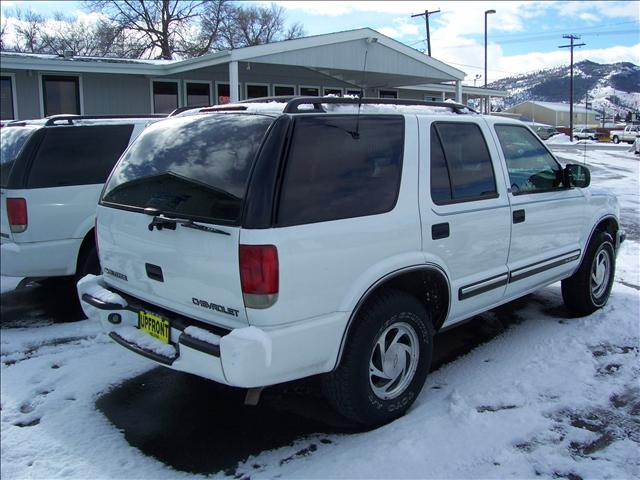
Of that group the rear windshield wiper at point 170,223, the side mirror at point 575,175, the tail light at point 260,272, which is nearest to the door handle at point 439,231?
the tail light at point 260,272

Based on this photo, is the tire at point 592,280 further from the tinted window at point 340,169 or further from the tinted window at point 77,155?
the tinted window at point 77,155

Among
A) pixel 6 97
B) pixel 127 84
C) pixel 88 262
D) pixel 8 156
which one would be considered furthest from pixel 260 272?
pixel 127 84

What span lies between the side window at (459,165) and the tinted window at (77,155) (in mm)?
3624

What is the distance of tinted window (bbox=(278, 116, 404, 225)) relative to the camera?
117 inches

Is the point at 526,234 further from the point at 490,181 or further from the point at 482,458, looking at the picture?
the point at 482,458

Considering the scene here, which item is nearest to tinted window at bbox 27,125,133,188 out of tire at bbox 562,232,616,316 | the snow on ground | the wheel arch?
the snow on ground

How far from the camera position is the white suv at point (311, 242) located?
2.88 m

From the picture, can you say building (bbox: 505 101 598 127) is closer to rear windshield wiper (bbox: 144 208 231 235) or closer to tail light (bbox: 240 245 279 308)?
rear windshield wiper (bbox: 144 208 231 235)

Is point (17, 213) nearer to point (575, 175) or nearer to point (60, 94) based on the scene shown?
point (575, 175)

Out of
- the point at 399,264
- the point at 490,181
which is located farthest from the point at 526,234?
the point at 399,264

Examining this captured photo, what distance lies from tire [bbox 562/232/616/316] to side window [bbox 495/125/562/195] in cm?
87

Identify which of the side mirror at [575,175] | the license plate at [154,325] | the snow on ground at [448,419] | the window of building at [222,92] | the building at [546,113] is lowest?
the snow on ground at [448,419]

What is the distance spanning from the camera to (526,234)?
4.41 metres

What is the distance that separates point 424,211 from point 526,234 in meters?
1.28
